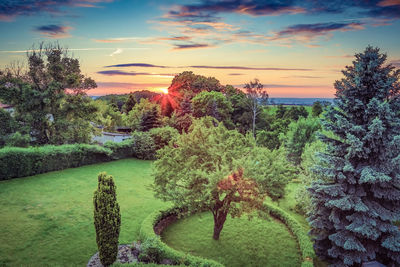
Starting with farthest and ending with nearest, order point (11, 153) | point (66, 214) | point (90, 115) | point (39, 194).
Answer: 1. point (90, 115)
2. point (11, 153)
3. point (39, 194)
4. point (66, 214)

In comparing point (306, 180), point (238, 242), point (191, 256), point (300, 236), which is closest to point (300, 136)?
point (306, 180)

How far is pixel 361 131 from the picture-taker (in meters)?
10.5

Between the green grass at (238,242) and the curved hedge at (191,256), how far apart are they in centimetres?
50

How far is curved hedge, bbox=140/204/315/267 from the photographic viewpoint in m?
10.8

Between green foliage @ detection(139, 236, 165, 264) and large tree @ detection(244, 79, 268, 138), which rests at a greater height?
large tree @ detection(244, 79, 268, 138)

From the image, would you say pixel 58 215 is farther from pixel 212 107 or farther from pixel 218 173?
pixel 212 107

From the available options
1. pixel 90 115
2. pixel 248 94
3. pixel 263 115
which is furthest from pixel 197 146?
pixel 263 115

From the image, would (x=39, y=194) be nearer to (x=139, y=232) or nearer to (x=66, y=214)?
(x=66, y=214)

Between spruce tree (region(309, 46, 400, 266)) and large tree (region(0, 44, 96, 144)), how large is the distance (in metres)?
27.7

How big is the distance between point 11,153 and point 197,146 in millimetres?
17263

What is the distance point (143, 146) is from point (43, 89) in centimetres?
1247

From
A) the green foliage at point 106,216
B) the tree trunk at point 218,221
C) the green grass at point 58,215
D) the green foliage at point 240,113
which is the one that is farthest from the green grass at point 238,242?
the green foliage at point 240,113

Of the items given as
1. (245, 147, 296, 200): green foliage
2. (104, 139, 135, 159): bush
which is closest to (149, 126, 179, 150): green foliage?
(104, 139, 135, 159): bush

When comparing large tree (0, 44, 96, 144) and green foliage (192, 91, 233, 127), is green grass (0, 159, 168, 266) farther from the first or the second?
green foliage (192, 91, 233, 127)
